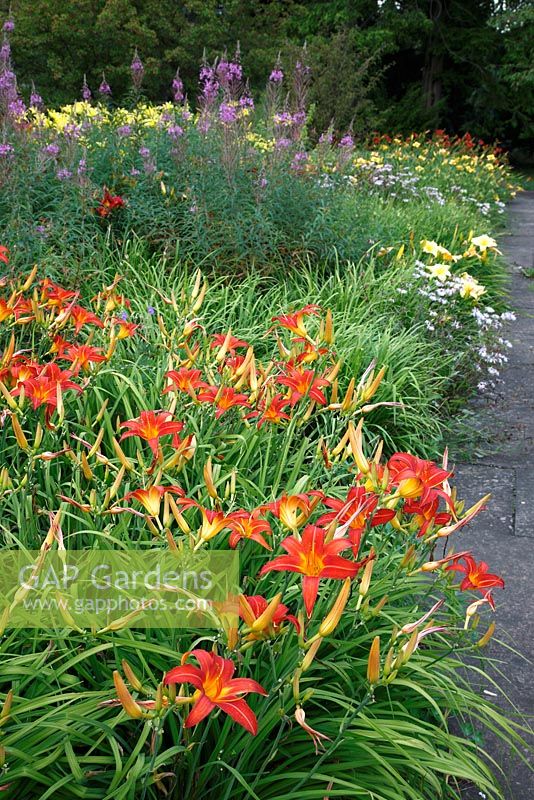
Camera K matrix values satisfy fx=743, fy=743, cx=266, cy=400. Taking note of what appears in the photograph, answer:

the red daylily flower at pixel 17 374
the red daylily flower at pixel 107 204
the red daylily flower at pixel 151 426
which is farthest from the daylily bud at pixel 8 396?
the red daylily flower at pixel 107 204

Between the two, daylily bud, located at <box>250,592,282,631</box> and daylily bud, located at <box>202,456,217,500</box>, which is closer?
daylily bud, located at <box>250,592,282,631</box>

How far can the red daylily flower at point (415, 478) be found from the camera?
1380 mm

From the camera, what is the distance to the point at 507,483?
3.43 meters

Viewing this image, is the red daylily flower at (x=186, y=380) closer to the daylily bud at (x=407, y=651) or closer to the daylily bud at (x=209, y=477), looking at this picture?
the daylily bud at (x=209, y=477)

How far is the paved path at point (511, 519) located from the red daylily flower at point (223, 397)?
1.05 meters

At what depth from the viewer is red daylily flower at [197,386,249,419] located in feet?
6.42

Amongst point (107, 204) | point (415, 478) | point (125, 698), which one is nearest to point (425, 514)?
point (415, 478)

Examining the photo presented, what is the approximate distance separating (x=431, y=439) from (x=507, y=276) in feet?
12.3

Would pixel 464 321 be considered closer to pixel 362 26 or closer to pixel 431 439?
pixel 431 439

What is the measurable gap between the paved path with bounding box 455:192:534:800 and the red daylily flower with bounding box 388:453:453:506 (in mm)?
842

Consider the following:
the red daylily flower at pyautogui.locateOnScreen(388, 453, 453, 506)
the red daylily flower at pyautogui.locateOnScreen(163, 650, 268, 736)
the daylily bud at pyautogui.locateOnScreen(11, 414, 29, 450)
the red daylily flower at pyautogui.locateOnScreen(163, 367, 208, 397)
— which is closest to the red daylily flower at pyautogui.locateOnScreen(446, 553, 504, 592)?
the red daylily flower at pyautogui.locateOnScreen(388, 453, 453, 506)

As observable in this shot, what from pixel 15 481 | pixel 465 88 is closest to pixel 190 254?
pixel 15 481

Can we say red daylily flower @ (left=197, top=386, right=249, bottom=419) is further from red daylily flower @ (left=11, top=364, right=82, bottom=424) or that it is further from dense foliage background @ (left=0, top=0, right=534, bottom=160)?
dense foliage background @ (left=0, top=0, right=534, bottom=160)

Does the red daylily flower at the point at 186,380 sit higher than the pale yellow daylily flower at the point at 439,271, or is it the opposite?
the red daylily flower at the point at 186,380
